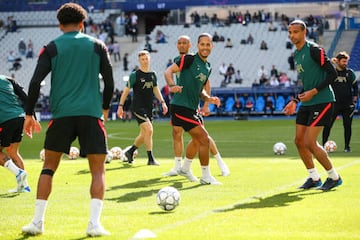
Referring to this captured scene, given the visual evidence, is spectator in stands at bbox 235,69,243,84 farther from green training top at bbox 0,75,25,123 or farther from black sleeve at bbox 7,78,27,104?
black sleeve at bbox 7,78,27,104

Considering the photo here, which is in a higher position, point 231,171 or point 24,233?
point 24,233

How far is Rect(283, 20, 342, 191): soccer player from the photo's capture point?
1250 centimetres

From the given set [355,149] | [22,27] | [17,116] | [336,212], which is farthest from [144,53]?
[22,27]

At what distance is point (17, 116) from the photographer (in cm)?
1330

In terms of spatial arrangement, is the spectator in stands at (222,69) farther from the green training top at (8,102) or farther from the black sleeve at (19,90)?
the black sleeve at (19,90)

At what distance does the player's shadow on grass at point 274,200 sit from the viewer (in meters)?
10.9

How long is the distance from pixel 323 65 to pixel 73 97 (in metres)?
4.94

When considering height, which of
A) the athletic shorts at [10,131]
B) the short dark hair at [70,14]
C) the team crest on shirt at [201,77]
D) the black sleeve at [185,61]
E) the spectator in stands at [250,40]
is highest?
the short dark hair at [70,14]

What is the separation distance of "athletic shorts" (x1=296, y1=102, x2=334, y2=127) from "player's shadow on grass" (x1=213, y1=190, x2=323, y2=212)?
1051 mm

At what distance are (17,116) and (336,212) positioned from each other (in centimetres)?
560

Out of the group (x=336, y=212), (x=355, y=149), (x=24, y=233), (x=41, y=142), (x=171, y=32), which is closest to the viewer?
(x=24, y=233)

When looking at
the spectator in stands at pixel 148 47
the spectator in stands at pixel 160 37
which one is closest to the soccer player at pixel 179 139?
the spectator in stands at pixel 148 47

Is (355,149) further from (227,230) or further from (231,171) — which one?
(227,230)

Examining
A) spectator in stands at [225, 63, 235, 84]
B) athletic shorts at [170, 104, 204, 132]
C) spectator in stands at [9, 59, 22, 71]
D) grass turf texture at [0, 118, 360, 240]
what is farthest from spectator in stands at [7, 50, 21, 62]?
athletic shorts at [170, 104, 204, 132]
